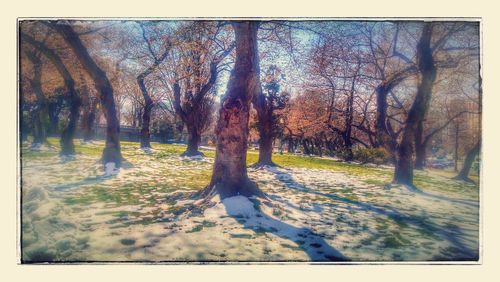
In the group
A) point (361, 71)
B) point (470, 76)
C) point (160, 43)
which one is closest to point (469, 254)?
point (470, 76)

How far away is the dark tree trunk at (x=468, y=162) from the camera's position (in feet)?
13.4

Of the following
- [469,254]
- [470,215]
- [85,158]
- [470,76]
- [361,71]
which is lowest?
[469,254]

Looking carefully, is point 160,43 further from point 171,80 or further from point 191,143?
point 191,143

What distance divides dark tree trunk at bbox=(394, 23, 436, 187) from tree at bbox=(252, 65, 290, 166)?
2.88m

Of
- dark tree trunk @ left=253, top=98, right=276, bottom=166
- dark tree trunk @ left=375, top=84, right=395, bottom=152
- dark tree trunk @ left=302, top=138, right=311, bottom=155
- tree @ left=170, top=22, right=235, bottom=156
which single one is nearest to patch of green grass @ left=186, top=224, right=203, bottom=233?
tree @ left=170, top=22, right=235, bottom=156

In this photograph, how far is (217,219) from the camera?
3928 mm

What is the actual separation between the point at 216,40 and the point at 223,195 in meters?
3.30

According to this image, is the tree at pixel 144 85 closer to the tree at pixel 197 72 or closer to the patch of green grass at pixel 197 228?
the tree at pixel 197 72

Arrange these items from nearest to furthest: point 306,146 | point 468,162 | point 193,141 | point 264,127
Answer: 1. point 468,162
2. point 193,141
3. point 264,127
4. point 306,146

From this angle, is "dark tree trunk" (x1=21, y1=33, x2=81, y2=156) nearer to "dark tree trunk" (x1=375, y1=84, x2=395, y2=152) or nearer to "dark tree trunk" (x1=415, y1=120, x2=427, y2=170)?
"dark tree trunk" (x1=375, y1=84, x2=395, y2=152)

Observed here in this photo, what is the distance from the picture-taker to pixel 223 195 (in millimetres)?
4539

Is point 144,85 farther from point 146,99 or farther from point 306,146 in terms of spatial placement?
point 306,146

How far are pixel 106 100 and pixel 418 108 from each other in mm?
6892

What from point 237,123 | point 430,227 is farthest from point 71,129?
point 430,227
